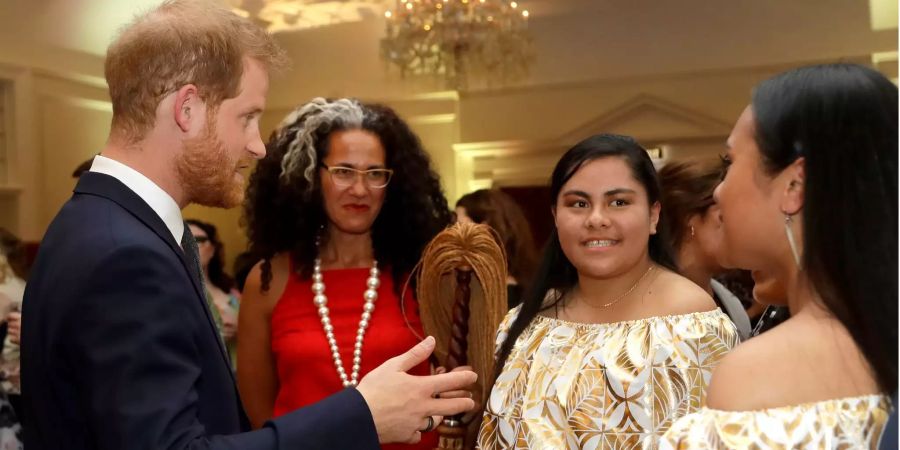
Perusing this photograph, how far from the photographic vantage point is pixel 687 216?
2799 millimetres

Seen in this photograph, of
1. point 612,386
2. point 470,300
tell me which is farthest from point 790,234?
point 470,300

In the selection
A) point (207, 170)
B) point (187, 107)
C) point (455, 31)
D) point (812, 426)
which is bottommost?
point (812, 426)

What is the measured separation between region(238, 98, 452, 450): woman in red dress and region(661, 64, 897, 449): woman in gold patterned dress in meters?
1.42

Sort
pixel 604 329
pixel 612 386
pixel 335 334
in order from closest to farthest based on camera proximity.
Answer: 1. pixel 612 386
2. pixel 604 329
3. pixel 335 334

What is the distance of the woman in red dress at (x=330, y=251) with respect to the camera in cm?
254

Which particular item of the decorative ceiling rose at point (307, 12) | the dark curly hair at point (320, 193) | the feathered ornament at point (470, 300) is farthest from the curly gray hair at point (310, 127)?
the decorative ceiling rose at point (307, 12)

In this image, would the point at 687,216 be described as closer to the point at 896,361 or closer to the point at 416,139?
the point at 416,139

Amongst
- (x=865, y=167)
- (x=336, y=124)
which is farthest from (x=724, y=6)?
(x=865, y=167)

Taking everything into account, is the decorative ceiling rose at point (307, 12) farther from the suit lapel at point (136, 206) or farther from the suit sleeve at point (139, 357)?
the suit sleeve at point (139, 357)

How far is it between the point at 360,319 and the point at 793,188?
1.57 meters

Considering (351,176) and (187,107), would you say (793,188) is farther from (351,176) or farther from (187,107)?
(351,176)

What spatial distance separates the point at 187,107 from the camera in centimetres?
154

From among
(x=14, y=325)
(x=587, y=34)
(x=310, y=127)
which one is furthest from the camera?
(x=587, y=34)

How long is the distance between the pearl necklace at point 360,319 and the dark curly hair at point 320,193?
5 cm
